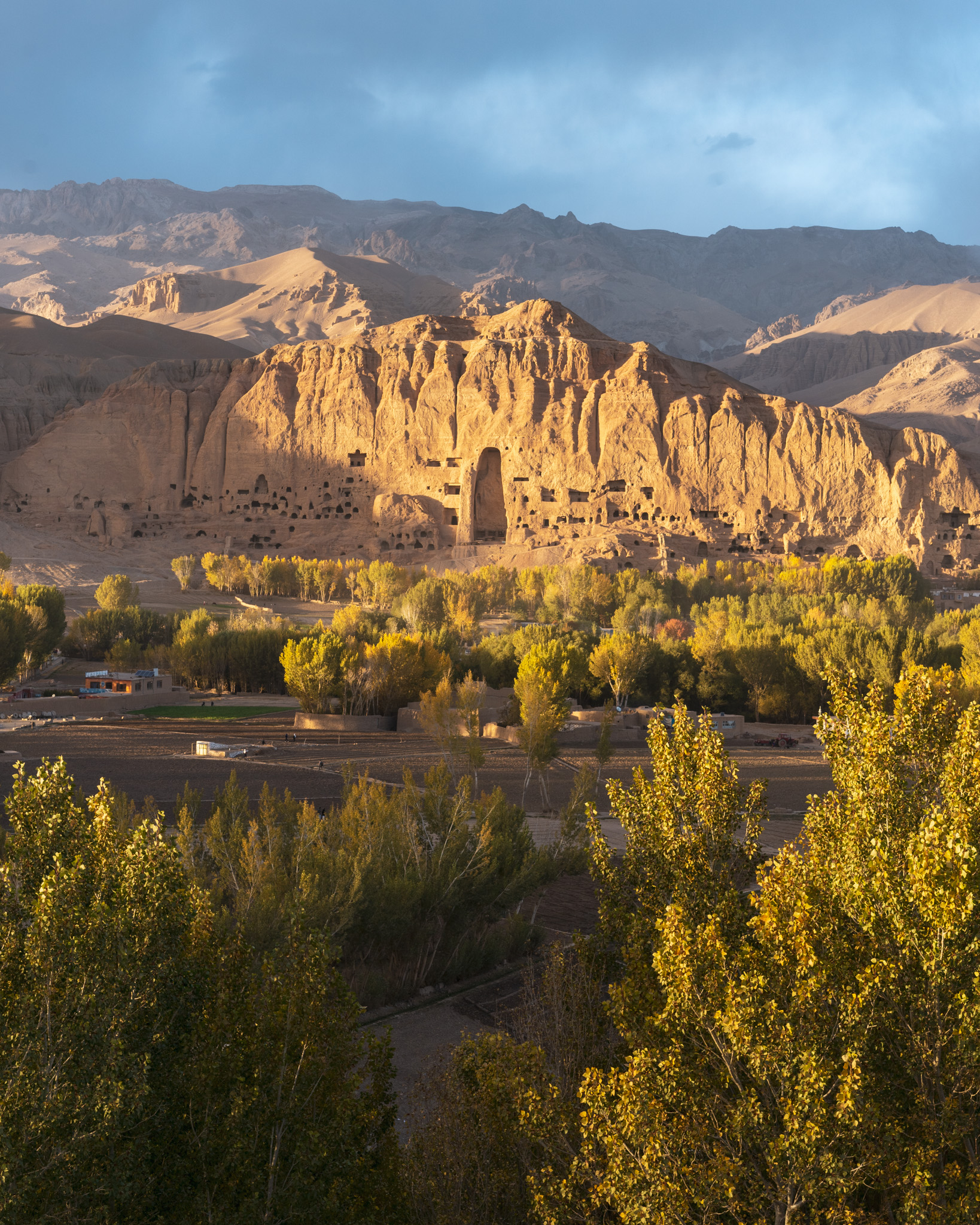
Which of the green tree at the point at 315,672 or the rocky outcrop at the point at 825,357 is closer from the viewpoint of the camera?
the green tree at the point at 315,672

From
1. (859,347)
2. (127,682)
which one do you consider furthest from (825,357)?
(127,682)

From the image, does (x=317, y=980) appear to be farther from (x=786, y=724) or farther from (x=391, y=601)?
(x=391, y=601)

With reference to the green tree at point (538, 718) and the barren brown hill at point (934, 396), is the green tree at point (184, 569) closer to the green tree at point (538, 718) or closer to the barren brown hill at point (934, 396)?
the green tree at point (538, 718)

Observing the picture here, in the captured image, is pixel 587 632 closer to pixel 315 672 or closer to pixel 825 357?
pixel 315 672

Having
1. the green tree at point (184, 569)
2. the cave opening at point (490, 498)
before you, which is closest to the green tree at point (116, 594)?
the green tree at point (184, 569)

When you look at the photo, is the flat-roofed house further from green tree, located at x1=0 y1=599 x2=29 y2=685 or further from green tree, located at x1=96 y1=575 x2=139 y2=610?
green tree, located at x1=96 y1=575 x2=139 y2=610

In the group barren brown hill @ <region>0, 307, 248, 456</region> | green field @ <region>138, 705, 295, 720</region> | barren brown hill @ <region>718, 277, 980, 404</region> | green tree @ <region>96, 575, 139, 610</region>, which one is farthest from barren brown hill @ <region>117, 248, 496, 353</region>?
green field @ <region>138, 705, 295, 720</region>
